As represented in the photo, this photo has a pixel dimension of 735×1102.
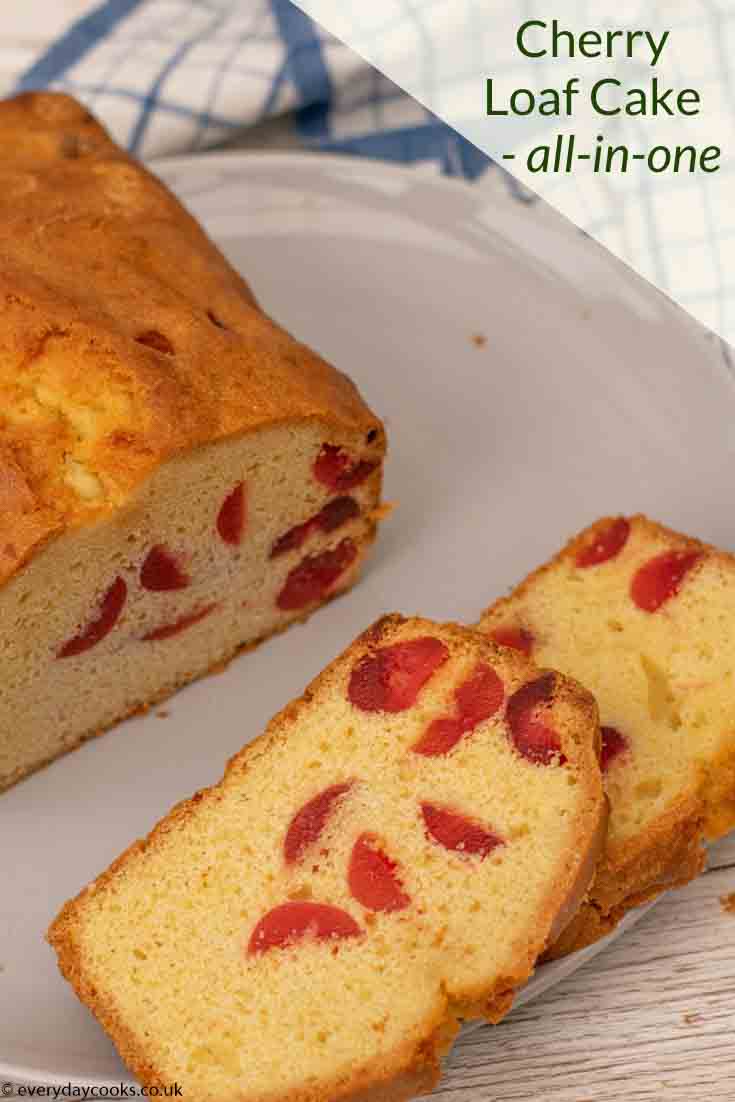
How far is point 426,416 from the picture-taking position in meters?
4.66

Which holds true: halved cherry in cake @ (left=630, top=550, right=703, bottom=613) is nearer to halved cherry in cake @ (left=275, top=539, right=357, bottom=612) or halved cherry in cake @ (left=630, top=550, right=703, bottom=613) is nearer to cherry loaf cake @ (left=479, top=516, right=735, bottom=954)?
cherry loaf cake @ (left=479, top=516, right=735, bottom=954)

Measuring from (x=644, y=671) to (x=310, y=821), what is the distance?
0.88m

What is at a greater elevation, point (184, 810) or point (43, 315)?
point (43, 315)

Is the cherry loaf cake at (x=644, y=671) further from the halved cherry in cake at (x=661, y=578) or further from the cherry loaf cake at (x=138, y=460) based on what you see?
the cherry loaf cake at (x=138, y=460)

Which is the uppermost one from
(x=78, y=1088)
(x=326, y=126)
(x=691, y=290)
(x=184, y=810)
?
(x=326, y=126)

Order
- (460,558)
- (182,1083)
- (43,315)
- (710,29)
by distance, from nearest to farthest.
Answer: (182,1083) → (43,315) → (460,558) → (710,29)

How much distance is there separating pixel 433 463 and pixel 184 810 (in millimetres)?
1493

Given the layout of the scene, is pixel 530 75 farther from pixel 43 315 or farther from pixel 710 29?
pixel 43 315

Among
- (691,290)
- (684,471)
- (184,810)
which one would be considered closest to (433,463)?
(684,471)

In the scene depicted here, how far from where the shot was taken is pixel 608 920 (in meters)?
3.29
